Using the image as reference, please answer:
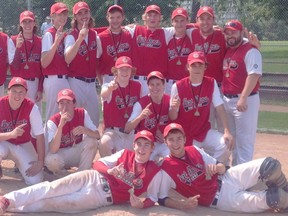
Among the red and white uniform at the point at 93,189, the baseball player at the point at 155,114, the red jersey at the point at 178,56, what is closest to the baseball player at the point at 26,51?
the baseball player at the point at 155,114

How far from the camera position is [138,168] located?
5.23 metres

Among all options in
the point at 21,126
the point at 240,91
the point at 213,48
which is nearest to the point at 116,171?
the point at 21,126

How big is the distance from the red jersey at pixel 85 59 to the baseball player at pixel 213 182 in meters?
1.97

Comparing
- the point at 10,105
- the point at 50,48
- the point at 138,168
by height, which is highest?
the point at 50,48

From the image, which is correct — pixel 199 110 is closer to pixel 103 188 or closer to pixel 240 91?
pixel 240 91

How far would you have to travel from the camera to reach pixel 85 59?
22.4ft

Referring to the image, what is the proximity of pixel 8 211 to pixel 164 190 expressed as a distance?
146 cm

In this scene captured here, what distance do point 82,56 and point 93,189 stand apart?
216 centimetres

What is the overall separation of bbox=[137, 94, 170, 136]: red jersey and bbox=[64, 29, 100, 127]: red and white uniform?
3.39 feet

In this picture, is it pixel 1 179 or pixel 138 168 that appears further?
pixel 1 179

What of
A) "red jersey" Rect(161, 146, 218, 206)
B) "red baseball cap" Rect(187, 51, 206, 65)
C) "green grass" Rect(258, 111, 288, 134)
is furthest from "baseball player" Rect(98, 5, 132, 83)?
"green grass" Rect(258, 111, 288, 134)

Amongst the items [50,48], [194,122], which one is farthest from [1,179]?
[194,122]

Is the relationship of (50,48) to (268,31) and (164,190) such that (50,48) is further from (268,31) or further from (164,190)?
→ (268,31)

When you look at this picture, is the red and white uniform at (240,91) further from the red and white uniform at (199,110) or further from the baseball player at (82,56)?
the baseball player at (82,56)
